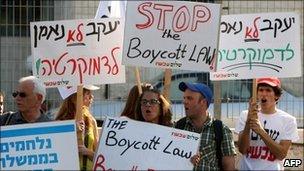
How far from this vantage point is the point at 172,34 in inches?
327

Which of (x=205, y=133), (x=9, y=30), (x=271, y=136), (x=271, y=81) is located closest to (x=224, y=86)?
(x=9, y=30)

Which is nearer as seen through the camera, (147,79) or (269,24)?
(269,24)

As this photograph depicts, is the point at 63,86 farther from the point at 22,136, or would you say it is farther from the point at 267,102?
the point at 267,102

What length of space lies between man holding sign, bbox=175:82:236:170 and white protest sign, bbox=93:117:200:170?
0.14 meters

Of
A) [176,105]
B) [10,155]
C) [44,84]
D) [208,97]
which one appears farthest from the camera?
[176,105]

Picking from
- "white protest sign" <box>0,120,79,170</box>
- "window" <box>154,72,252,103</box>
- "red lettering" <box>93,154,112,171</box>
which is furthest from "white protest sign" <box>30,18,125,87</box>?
"window" <box>154,72,252,103</box>

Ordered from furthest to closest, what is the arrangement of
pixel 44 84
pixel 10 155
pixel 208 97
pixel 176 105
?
pixel 176 105
pixel 44 84
pixel 208 97
pixel 10 155

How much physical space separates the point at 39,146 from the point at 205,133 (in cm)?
134

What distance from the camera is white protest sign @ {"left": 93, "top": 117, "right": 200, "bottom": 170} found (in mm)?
7133

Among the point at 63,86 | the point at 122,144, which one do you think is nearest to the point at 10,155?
the point at 122,144

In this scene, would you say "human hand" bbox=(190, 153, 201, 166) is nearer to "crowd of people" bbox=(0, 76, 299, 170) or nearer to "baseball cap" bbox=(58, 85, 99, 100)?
"crowd of people" bbox=(0, 76, 299, 170)

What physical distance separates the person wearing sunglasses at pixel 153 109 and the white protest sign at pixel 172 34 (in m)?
0.73

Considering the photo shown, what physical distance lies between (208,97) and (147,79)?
4.75 meters

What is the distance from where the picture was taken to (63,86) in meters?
8.30
